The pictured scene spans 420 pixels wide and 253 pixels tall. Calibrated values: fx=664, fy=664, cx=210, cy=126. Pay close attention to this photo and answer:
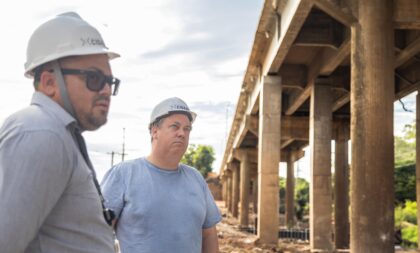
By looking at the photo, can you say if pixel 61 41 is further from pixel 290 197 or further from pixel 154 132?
pixel 290 197

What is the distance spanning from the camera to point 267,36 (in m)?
19.3

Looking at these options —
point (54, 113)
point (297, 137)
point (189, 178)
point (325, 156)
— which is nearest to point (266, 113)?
point (325, 156)

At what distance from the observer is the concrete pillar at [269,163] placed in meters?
20.7

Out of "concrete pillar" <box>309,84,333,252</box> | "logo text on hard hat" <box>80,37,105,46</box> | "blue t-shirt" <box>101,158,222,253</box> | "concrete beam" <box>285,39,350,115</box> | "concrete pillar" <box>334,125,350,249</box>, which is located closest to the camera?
"logo text on hard hat" <box>80,37,105,46</box>

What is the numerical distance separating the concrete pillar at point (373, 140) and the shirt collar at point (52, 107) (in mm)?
8824

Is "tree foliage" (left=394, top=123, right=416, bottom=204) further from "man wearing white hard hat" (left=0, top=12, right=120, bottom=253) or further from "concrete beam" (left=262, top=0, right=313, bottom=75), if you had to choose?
"man wearing white hard hat" (left=0, top=12, right=120, bottom=253)

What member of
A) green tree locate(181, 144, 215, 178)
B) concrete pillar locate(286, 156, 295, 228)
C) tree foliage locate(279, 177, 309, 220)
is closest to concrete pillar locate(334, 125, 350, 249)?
concrete pillar locate(286, 156, 295, 228)

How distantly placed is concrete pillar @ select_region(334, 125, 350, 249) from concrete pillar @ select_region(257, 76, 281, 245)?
25.0 feet

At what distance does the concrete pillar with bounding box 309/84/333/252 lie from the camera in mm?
20438

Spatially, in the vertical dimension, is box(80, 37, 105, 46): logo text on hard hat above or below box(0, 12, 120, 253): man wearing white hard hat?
above

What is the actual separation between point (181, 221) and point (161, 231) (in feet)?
0.49

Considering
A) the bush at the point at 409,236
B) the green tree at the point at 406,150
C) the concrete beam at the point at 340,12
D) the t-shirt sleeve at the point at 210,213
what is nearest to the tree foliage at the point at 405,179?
the green tree at the point at 406,150

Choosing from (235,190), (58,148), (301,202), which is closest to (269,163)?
(58,148)

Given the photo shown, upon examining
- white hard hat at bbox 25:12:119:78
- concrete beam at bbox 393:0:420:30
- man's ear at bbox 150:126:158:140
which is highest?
concrete beam at bbox 393:0:420:30
